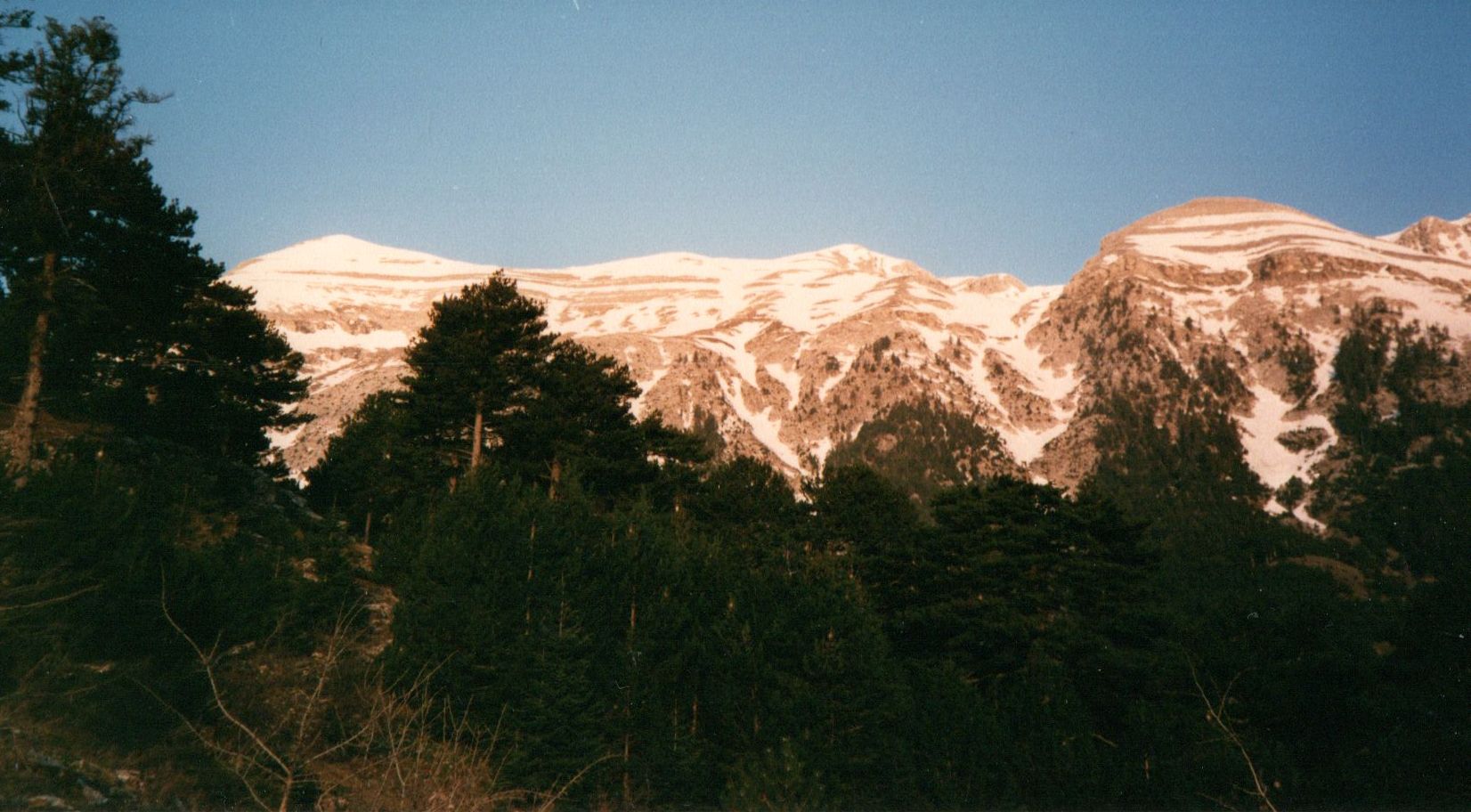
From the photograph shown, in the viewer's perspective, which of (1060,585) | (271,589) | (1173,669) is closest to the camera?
(271,589)

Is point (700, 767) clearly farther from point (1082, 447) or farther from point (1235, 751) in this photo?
point (1082, 447)

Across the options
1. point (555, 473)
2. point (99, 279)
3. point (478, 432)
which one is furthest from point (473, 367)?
point (99, 279)

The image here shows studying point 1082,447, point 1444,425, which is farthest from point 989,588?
point 1444,425

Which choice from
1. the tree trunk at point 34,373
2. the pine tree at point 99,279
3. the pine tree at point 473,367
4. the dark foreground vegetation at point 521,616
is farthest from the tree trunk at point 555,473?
the tree trunk at point 34,373

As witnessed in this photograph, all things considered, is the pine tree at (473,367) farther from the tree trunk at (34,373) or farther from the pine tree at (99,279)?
the tree trunk at (34,373)

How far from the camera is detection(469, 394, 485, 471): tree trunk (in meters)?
35.0

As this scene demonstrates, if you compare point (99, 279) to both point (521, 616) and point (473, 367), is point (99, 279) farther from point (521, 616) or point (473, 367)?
point (521, 616)

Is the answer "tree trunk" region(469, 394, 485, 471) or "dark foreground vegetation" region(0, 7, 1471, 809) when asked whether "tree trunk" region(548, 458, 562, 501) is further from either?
"tree trunk" region(469, 394, 485, 471)

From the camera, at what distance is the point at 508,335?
120 feet

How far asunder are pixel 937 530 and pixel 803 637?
19.4 metres

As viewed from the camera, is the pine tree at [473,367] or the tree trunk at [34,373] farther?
Answer: the pine tree at [473,367]

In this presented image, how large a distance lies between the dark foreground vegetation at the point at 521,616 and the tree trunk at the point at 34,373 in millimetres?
80

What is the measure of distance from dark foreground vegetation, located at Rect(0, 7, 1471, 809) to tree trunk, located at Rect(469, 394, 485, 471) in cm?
28

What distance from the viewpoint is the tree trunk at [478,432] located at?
115ft
